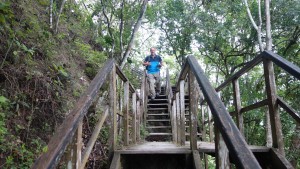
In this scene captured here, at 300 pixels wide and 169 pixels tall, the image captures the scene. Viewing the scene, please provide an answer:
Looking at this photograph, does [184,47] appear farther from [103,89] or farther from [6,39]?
[6,39]

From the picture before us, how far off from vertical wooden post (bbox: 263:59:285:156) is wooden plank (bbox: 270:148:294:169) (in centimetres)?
6

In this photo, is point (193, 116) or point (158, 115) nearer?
point (193, 116)

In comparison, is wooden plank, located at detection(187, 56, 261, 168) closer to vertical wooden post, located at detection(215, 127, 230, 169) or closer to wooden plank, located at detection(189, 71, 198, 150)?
vertical wooden post, located at detection(215, 127, 230, 169)

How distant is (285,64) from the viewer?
2482mm

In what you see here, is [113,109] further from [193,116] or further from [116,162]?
[193,116]

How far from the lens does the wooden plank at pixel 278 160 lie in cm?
251

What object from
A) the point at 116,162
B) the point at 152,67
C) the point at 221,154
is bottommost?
the point at 116,162

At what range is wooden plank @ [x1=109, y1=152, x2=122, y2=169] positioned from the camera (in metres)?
2.77

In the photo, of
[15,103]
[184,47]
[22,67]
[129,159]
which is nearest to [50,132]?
[15,103]

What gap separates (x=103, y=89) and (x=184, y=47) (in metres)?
8.25

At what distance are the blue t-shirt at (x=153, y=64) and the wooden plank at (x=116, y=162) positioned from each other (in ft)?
22.9

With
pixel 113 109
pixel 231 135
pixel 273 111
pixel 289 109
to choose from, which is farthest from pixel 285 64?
pixel 113 109

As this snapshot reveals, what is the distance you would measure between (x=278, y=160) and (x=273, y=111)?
1.71 ft

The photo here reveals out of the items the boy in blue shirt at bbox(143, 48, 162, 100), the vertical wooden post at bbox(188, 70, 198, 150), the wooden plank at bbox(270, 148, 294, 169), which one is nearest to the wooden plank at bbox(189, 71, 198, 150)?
the vertical wooden post at bbox(188, 70, 198, 150)
